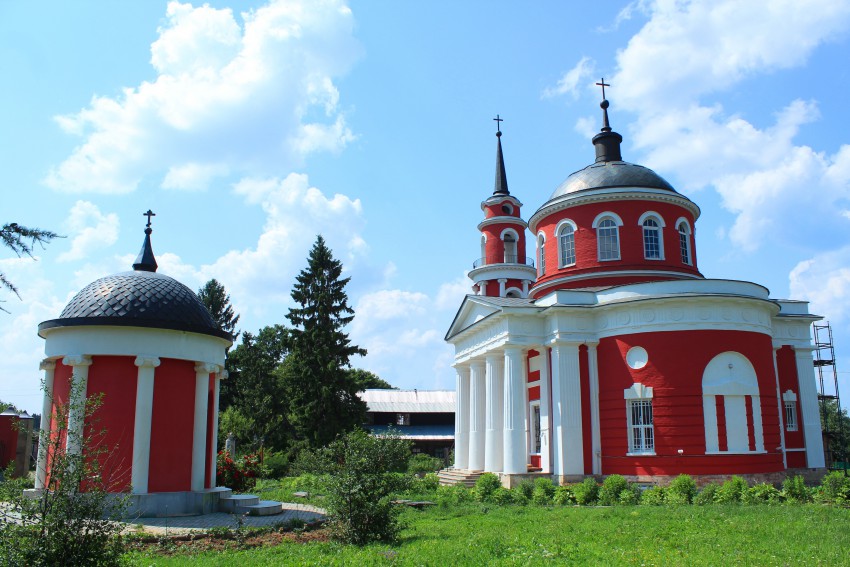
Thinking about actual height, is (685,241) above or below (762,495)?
above

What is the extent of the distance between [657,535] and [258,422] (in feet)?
121

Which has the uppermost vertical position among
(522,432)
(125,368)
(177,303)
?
(177,303)

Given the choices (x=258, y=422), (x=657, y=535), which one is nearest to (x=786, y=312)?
(x=657, y=535)

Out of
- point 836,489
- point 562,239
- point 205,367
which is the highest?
point 562,239

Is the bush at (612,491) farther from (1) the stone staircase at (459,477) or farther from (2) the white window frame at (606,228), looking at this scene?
(2) the white window frame at (606,228)

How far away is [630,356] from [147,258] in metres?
15.0

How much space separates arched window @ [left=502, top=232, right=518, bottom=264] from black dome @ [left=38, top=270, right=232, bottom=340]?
22.7m

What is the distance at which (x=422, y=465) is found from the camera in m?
34.2

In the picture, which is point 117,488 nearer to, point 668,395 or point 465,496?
point 465,496

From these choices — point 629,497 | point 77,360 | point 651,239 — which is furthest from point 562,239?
point 77,360

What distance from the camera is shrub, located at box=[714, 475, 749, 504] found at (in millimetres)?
16891

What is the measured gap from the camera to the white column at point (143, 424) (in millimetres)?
15711

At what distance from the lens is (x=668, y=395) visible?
20.9m

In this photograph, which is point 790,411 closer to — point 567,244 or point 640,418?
point 640,418
